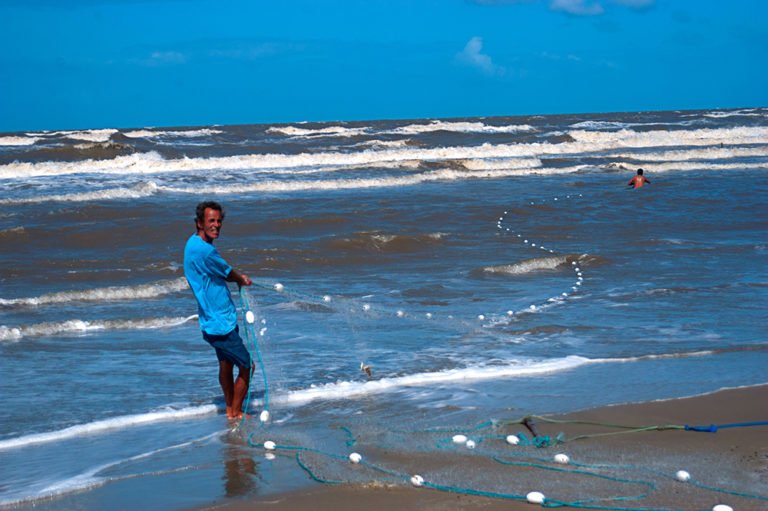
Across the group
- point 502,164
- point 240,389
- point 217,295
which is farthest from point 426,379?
point 502,164

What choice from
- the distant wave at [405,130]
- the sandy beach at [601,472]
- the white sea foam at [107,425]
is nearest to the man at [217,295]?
the white sea foam at [107,425]

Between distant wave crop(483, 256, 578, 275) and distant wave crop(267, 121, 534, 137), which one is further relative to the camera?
distant wave crop(267, 121, 534, 137)

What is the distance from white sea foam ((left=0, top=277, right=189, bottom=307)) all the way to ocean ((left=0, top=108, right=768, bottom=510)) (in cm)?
4

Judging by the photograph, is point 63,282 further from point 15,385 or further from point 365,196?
point 365,196

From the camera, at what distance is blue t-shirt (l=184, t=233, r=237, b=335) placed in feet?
19.0

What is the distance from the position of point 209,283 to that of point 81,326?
13.2ft

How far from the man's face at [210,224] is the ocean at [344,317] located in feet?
2.37

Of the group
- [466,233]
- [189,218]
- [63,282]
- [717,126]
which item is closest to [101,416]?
[63,282]

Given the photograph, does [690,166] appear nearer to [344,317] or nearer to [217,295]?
[344,317]

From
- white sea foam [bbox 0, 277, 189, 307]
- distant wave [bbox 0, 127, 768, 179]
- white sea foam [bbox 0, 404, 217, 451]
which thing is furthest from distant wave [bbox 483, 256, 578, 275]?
distant wave [bbox 0, 127, 768, 179]

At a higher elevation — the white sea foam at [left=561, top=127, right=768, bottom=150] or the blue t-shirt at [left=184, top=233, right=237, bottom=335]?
the white sea foam at [left=561, top=127, right=768, bottom=150]

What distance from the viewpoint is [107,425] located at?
6.10 metres

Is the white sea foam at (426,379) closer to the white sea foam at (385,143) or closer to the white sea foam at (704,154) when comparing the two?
the white sea foam at (704,154)

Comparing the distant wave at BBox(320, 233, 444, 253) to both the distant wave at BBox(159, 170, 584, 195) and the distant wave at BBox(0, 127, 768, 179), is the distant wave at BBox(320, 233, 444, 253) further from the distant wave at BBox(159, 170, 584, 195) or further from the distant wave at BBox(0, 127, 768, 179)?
the distant wave at BBox(0, 127, 768, 179)
